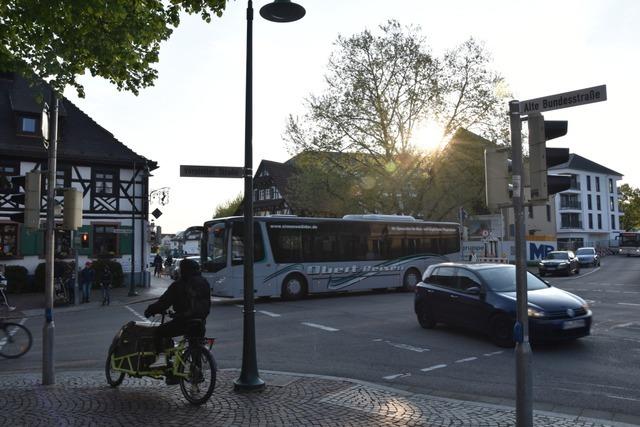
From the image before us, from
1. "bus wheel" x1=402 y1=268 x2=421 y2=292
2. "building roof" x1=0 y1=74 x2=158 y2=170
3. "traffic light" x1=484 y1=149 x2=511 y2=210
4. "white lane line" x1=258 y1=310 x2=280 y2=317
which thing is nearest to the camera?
"traffic light" x1=484 y1=149 x2=511 y2=210

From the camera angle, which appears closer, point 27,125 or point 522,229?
point 522,229

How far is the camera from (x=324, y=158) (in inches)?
1439

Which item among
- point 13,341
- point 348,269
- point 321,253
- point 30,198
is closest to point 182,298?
point 30,198

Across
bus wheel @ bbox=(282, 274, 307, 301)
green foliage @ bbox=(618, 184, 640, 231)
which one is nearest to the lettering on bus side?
bus wheel @ bbox=(282, 274, 307, 301)

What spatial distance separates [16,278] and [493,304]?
911 inches

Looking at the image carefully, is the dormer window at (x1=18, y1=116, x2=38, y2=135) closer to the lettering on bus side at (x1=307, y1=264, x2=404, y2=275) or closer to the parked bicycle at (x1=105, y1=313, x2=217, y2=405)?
the lettering on bus side at (x1=307, y1=264, x2=404, y2=275)

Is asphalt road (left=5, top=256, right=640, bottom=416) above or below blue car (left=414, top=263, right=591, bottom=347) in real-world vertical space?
below

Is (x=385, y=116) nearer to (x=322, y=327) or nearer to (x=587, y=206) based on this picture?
(x=322, y=327)

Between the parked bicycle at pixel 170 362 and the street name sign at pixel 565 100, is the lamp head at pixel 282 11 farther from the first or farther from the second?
the parked bicycle at pixel 170 362

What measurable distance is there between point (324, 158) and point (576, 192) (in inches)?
2356

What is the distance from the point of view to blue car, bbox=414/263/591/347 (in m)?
9.72

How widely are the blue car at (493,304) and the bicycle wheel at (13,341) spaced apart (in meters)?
8.20

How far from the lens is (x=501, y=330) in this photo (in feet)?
33.5

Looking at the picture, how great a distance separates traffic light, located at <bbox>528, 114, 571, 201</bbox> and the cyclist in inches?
154
